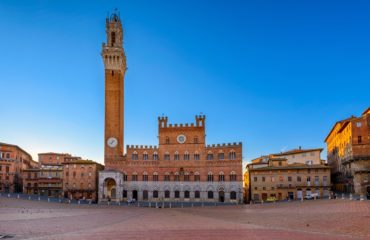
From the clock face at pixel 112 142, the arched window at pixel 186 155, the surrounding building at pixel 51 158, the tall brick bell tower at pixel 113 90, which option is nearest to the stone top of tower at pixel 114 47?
the tall brick bell tower at pixel 113 90

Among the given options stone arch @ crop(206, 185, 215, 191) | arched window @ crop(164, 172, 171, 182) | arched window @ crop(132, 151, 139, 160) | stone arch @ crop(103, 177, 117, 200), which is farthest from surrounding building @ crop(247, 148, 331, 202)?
stone arch @ crop(103, 177, 117, 200)

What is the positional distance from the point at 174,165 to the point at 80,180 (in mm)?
18458

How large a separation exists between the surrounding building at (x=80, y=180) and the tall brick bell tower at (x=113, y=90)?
392 cm

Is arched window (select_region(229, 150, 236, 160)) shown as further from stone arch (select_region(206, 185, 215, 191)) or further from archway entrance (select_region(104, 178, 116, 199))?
archway entrance (select_region(104, 178, 116, 199))

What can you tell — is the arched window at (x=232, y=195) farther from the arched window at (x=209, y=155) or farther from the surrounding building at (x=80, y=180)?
the surrounding building at (x=80, y=180)

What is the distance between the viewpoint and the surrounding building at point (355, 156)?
5475 cm

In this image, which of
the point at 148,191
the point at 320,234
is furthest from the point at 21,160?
the point at 320,234

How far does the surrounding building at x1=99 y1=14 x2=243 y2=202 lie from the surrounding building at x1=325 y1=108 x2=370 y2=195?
61.4ft

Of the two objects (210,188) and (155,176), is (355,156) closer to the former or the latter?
(210,188)

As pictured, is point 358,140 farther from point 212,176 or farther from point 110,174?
point 110,174

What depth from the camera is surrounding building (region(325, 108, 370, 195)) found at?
5475 cm

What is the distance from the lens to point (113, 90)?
70.4 metres

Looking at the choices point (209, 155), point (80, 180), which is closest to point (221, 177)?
point (209, 155)

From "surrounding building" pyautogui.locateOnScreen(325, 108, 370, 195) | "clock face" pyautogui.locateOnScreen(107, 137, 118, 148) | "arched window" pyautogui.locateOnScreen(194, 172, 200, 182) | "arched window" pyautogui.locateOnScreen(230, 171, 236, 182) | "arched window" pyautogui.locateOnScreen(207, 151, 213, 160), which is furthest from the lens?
"clock face" pyautogui.locateOnScreen(107, 137, 118, 148)
